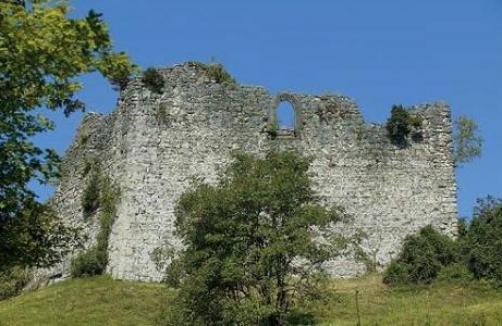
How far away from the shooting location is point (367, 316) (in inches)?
1067

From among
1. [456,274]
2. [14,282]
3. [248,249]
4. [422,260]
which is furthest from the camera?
[14,282]

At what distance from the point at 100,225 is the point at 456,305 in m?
13.5

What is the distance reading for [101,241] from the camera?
33625 millimetres

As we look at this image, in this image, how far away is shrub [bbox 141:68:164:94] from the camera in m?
35.2

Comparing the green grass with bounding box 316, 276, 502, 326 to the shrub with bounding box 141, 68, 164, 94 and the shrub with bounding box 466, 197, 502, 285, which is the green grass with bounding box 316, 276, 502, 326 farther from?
the shrub with bounding box 141, 68, 164, 94

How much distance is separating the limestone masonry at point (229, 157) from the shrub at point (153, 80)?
24 centimetres

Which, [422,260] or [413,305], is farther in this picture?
[422,260]

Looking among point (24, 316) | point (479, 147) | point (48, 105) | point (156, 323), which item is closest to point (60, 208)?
point (24, 316)

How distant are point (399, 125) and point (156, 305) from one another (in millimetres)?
13859

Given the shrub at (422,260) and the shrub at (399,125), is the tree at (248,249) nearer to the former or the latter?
the shrub at (422,260)

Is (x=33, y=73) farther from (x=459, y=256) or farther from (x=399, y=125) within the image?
(x=399, y=125)

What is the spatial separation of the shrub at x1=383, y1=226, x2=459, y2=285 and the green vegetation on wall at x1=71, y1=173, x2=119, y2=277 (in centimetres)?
1032

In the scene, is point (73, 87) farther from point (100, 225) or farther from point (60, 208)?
point (60, 208)

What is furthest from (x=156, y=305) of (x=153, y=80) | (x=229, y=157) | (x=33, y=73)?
(x=33, y=73)
